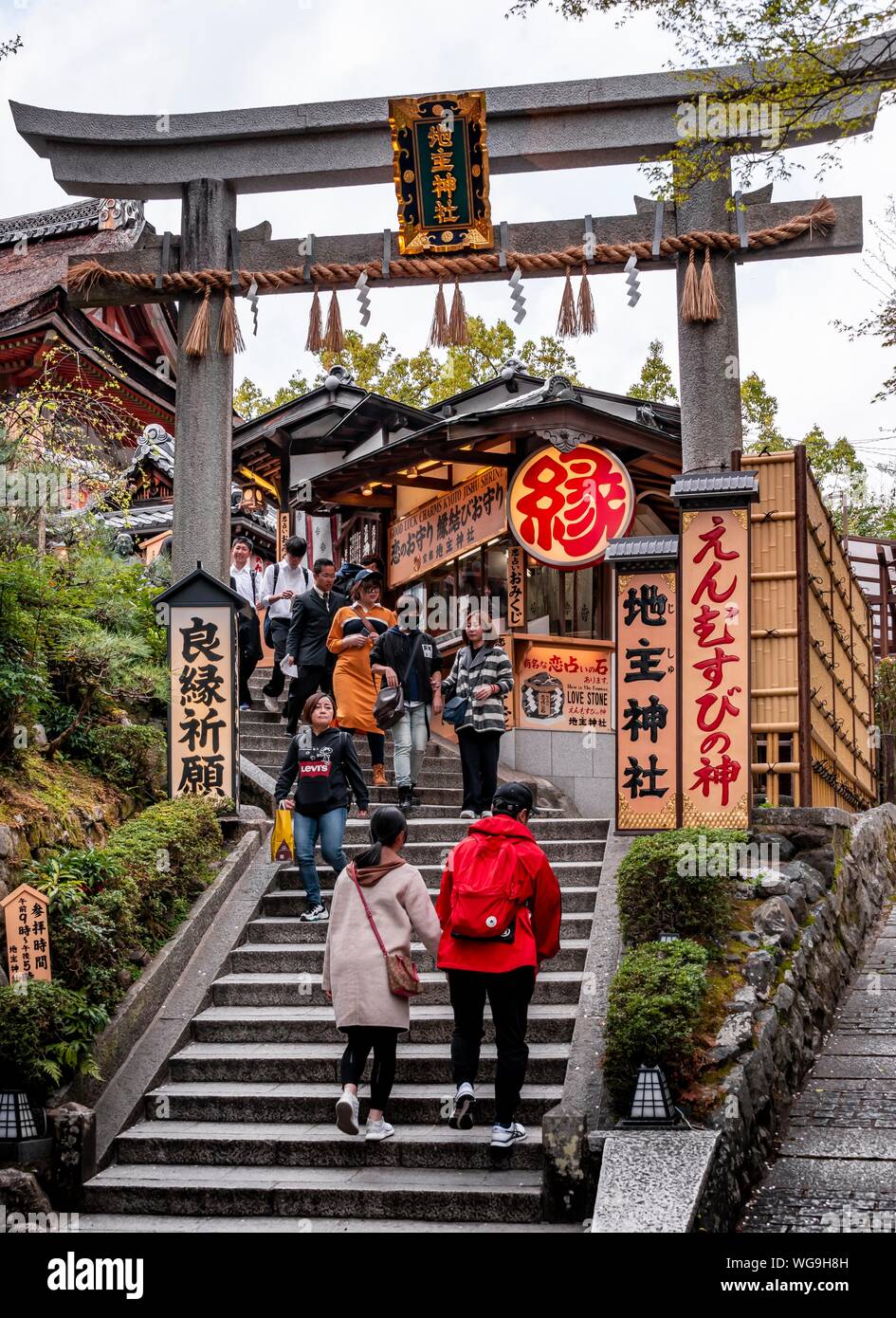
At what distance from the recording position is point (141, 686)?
13586 millimetres

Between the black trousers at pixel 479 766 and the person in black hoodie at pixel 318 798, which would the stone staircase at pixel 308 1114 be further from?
the black trousers at pixel 479 766

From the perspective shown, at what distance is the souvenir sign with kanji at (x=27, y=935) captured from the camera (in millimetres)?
8523

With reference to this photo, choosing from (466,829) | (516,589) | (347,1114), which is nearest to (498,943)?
(347,1114)

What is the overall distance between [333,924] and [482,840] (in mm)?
1115

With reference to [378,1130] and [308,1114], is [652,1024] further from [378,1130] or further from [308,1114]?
[308,1114]

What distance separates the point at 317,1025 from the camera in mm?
9562

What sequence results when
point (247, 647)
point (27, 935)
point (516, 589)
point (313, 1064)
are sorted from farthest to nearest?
point (516, 589)
point (247, 647)
point (313, 1064)
point (27, 935)

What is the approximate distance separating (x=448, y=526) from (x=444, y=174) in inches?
254

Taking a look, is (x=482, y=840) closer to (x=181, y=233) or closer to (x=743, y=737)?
(x=743, y=737)

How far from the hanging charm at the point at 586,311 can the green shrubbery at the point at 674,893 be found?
6506 millimetres

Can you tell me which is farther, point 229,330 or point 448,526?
point 448,526

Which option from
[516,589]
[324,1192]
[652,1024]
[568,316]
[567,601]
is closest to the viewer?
[652,1024]

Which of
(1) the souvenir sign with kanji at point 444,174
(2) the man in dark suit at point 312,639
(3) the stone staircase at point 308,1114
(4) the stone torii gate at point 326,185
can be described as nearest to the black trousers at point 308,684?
(2) the man in dark suit at point 312,639
